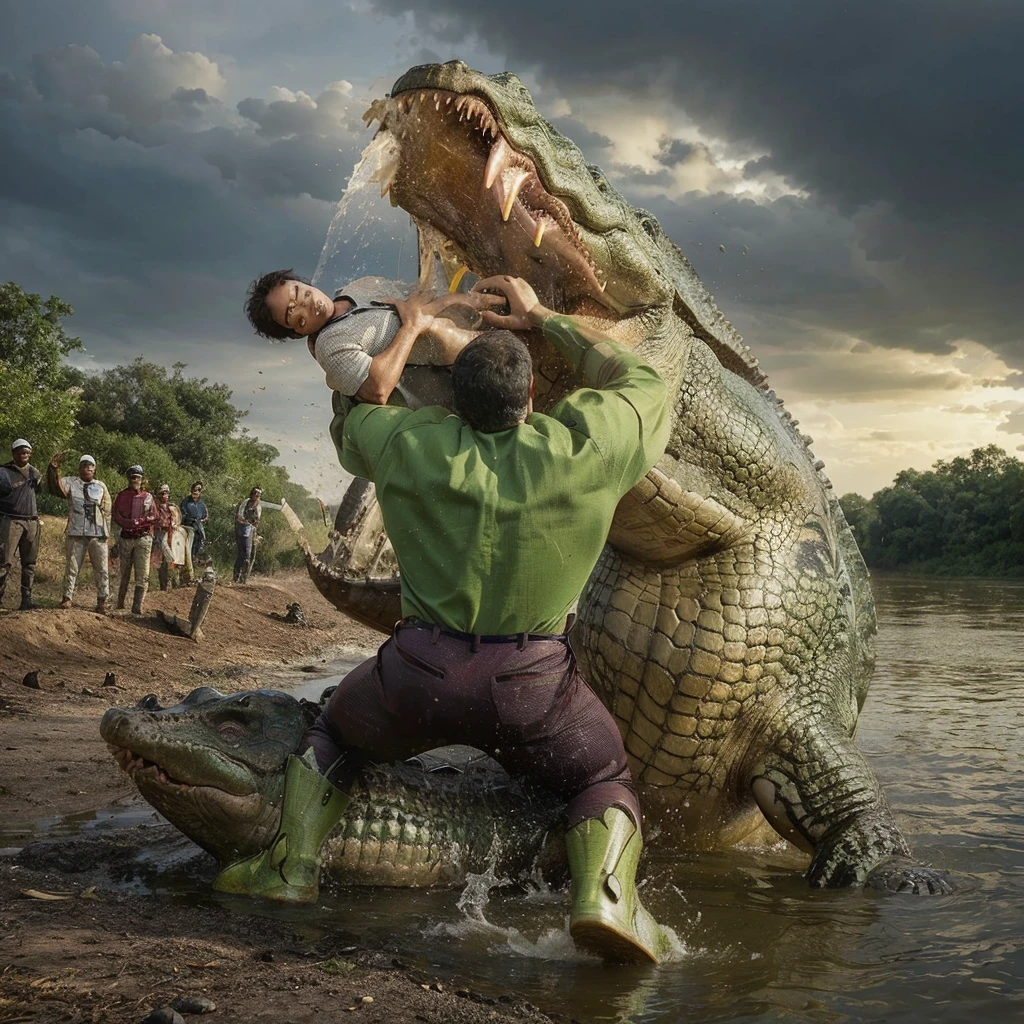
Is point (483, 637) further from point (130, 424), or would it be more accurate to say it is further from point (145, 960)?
point (130, 424)

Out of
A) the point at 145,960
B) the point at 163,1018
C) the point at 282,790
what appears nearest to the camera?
the point at 163,1018

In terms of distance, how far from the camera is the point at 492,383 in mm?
2803

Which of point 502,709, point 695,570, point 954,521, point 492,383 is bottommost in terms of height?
point 502,709

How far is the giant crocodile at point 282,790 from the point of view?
3.20 metres

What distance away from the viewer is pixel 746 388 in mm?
4512

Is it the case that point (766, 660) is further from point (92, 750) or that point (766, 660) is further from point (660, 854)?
point (92, 750)

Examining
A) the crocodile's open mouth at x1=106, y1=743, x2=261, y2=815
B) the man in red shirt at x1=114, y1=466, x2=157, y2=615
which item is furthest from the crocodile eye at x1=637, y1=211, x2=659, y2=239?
the man in red shirt at x1=114, y1=466, x2=157, y2=615

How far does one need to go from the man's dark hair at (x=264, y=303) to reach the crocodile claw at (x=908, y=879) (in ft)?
8.96

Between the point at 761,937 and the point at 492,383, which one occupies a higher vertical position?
the point at 492,383

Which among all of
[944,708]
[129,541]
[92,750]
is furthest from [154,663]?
[944,708]

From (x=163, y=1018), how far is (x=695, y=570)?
2.70 m

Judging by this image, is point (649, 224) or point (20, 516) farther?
point (20, 516)

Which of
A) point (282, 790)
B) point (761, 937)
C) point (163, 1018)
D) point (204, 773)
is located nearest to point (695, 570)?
point (761, 937)

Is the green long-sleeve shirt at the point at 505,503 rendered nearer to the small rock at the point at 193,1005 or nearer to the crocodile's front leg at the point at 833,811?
the small rock at the point at 193,1005
